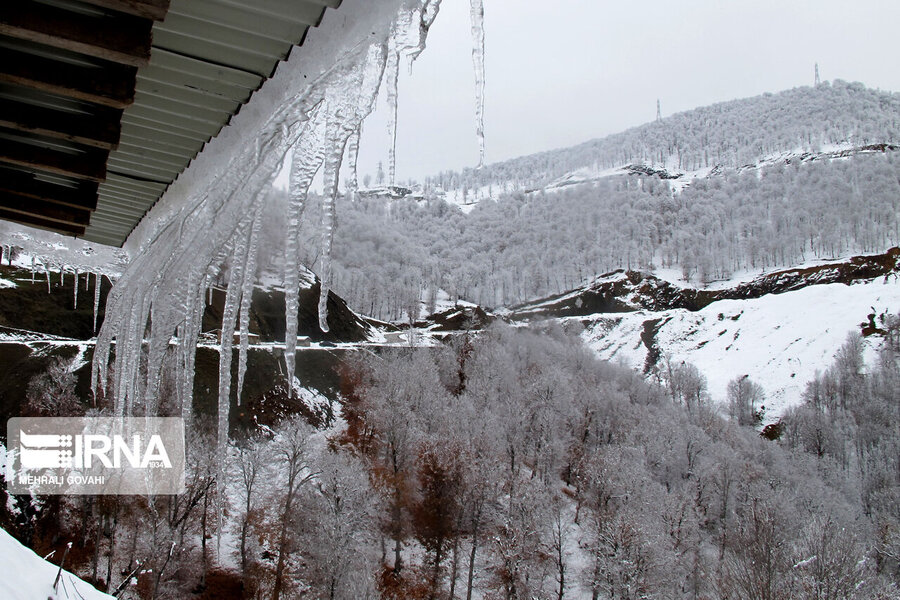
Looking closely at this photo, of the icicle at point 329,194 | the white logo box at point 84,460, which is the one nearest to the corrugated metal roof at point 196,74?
the icicle at point 329,194

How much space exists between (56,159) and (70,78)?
146 centimetres

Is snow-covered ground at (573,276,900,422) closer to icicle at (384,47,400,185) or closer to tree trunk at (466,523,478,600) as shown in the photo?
tree trunk at (466,523,478,600)

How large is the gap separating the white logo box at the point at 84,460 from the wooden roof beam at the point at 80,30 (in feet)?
76.3

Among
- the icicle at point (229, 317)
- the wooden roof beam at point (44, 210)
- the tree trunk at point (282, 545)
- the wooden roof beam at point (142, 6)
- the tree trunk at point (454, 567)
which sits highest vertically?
the wooden roof beam at point (44, 210)

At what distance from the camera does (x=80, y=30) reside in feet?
7.61

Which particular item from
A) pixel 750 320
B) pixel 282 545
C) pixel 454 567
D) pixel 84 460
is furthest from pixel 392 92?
pixel 750 320

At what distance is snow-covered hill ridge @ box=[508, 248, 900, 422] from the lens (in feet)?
242

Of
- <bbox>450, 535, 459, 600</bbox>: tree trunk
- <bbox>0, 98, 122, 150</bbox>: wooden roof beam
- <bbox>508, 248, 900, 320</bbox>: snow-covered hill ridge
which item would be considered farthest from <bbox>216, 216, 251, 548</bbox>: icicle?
<bbox>508, 248, 900, 320</bbox>: snow-covered hill ridge

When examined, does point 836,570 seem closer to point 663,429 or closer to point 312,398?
point 663,429

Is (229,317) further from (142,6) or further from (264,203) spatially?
(142,6)

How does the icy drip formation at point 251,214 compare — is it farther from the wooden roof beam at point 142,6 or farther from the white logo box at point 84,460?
the white logo box at point 84,460

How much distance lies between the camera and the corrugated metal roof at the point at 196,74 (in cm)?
240

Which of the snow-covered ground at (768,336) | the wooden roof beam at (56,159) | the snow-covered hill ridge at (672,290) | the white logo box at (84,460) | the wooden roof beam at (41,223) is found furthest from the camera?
the snow-covered hill ridge at (672,290)

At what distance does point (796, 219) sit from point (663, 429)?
118 m
